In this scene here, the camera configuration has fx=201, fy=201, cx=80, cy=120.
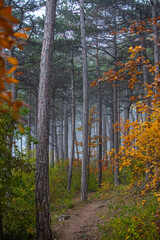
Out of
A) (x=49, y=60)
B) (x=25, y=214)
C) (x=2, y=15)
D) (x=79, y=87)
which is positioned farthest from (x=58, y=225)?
(x=79, y=87)

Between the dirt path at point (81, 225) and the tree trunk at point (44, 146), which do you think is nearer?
the tree trunk at point (44, 146)

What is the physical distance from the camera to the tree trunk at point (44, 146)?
17.6ft

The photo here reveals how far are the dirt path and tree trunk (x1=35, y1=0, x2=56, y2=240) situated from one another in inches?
42.7

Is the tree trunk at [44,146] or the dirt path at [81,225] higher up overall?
the tree trunk at [44,146]

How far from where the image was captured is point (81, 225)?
724 cm

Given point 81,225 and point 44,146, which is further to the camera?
point 81,225

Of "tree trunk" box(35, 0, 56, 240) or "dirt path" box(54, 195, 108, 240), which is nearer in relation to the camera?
"tree trunk" box(35, 0, 56, 240)

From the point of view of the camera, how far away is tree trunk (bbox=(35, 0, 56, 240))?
17.6 feet

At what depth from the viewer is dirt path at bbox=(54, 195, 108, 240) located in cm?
620

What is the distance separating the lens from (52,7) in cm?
604

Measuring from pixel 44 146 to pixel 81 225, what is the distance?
3.63 meters

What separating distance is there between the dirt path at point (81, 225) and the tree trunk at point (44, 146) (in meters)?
1.09

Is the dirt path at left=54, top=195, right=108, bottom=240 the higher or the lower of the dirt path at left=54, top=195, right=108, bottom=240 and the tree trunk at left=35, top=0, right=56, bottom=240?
the lower

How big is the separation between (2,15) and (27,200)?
5756 millimetres
